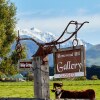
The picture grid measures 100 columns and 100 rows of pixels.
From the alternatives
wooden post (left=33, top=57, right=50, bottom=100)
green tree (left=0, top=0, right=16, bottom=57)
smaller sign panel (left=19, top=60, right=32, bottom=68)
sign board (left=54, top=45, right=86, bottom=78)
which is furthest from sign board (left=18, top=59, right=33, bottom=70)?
green tree (left=0, top=0, right=16, bottom=57)

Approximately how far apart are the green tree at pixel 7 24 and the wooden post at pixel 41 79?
31945 millimetres

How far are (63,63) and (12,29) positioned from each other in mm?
35608

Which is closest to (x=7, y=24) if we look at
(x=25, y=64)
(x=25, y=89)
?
(x=25, y=89)

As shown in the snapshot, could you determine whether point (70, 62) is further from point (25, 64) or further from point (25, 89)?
point (25, 89)

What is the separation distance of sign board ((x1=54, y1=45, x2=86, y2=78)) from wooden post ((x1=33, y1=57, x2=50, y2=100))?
0.91 m

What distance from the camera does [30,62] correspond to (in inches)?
703

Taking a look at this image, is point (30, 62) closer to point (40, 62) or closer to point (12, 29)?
point (40, 62)

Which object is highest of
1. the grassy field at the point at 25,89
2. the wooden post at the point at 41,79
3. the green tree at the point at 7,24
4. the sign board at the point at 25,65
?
the green tree at the point at 7,24

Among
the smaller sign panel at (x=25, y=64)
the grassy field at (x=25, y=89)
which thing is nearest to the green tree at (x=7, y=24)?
the grassy field at (x=25, y=89)

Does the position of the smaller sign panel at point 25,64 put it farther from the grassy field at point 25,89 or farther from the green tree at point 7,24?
the green tree at point 7,24

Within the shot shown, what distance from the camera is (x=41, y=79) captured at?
1705 cm

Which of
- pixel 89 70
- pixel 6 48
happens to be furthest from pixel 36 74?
pixel 89 70

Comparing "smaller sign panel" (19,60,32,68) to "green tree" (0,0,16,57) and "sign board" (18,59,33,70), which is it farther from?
"green tree" (0,0,16,57)

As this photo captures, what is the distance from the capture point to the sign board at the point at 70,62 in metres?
15.4
